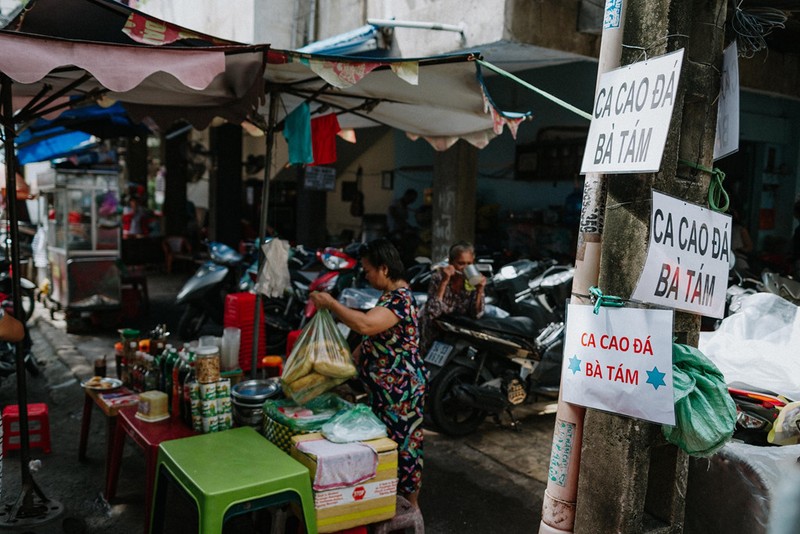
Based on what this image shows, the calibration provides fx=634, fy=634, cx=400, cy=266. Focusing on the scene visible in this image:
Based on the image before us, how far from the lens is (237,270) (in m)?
8.14

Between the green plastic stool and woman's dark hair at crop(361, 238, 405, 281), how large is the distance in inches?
45.1

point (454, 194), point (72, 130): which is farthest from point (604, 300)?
point (72, 130)

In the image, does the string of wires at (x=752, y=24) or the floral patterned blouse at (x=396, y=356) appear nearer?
the string of wires at (x=752, y=24)

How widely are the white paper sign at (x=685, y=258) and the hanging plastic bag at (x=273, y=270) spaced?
332 centimetres

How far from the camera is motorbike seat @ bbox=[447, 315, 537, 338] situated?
522 centimetres

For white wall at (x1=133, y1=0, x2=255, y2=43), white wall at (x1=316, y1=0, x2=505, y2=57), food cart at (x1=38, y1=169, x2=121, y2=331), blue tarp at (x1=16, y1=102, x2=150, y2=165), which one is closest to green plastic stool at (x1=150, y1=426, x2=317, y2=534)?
blue tarp at (x1=16, y1=102, x2=150, y2=165)

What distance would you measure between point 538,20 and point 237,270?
4.66 meters

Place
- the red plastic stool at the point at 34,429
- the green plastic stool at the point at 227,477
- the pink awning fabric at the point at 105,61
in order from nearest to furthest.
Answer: the green plastic stool at the point at 227,477
the pink awning fabric at the point at 105,61
the red plastic stool at the point at 34,429

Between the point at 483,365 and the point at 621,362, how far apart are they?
3.16 meters

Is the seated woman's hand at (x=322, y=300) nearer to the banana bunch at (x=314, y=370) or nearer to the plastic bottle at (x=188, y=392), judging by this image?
the banana bunch at (x=314, y=370)

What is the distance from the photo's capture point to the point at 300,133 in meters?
4.80

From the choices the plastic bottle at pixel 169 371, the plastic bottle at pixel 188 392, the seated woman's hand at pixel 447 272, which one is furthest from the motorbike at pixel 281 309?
the plastic bottle at pixel 188 392

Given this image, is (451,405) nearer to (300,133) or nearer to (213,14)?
(300,133)

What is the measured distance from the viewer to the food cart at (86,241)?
330 inches
